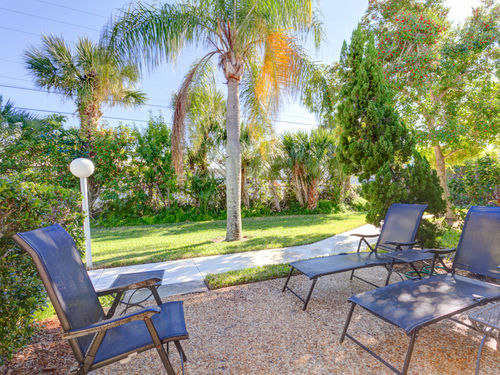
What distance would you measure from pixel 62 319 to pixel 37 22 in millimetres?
14154

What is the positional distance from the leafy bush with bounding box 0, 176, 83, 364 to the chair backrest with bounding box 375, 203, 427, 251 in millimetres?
4126

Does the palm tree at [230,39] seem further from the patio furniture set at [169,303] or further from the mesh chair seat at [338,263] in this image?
the patio furniture set at [169,303]

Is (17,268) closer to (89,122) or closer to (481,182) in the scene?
(481,182)

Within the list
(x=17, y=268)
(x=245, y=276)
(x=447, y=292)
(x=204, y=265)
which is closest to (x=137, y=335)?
(x=17, y=268)

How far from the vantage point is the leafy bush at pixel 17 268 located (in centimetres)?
187

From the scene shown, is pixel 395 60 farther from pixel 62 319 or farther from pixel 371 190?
pixel 62 319

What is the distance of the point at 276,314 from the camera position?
290 cm

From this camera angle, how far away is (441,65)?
665 cm

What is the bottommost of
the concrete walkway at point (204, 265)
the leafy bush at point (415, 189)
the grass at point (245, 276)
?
the concrete walkway at point (204, 265)

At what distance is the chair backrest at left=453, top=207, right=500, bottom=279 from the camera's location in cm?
270

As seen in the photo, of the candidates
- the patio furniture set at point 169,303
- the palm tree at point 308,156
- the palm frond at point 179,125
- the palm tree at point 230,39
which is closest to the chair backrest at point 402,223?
the patio furniture set at point 169,303

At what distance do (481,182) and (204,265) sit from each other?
16.3ft

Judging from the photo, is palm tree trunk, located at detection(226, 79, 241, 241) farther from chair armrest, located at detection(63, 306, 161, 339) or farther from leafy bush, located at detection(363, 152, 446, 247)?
chair armrest, located at detection(63, 306, 161, 339)

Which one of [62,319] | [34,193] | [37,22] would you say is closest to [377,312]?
[62,319]
